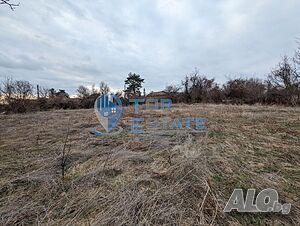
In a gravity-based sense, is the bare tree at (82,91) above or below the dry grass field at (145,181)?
above

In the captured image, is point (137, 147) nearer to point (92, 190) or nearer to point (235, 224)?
point (92, 190)

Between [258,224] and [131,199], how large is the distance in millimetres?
1059

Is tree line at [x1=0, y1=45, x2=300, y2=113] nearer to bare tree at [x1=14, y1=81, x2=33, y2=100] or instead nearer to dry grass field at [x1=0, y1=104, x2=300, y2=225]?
bare tree at [x1=14, y1=81, x2=33, y2=100]

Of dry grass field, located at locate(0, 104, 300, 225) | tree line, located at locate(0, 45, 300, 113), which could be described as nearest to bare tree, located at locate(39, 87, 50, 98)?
tree line, located at locate(0, 45, 300, 113)

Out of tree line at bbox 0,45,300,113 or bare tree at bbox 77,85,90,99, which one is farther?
bare tree at bbox 77,85,90,99

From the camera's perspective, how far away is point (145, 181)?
1.72 meters

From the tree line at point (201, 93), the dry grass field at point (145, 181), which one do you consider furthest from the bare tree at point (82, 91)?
the dry grass field at point (145, 181)

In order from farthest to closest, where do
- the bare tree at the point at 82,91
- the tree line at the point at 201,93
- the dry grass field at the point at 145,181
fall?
the bare tree at the point at 82,91 < the tree line at the point at 201,93 < the dry grass field at the point at 145,181

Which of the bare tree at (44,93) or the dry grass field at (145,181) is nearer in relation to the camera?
the dry grass field at (145,181)

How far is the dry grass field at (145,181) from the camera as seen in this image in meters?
1.25

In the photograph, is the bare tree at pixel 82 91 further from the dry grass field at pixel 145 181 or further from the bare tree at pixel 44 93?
the dry grass field at pixel 145 181

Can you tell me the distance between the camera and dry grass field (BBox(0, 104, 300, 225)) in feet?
4.10

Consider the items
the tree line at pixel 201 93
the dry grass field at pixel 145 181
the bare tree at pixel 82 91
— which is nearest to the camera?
the dry grass field at pixel 145 181

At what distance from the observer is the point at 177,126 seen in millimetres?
4500
